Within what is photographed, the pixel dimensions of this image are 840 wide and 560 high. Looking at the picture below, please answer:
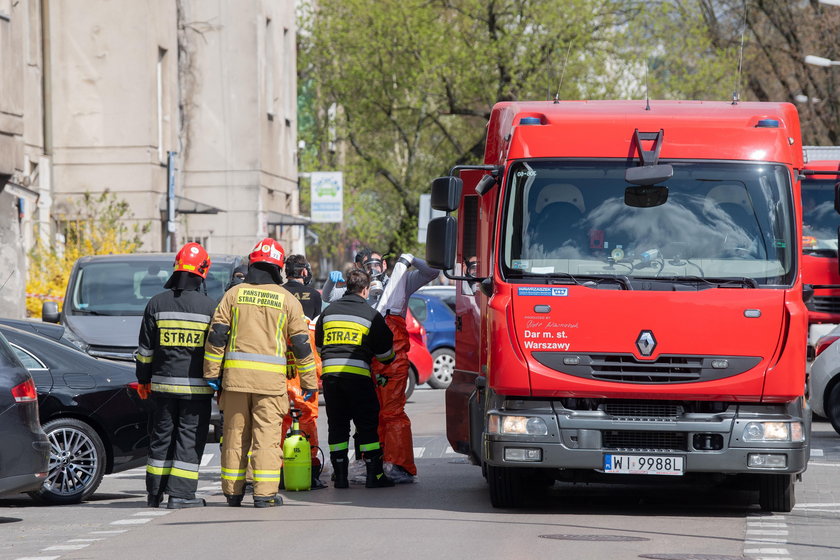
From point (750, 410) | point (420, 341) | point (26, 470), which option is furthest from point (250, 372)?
point (420, 341)

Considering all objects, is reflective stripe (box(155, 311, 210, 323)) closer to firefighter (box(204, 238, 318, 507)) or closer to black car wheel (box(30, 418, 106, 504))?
firefighter (box(204, 238, 318, 507))

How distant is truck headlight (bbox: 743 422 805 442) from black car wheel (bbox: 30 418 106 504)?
16.6ft

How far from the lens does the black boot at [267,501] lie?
38.4 ft

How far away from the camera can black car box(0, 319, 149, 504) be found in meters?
12.5

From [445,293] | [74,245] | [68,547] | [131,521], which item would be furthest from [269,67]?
[68,547]

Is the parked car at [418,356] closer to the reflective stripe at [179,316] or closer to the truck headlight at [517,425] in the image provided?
the reflective stripe at [179,316]

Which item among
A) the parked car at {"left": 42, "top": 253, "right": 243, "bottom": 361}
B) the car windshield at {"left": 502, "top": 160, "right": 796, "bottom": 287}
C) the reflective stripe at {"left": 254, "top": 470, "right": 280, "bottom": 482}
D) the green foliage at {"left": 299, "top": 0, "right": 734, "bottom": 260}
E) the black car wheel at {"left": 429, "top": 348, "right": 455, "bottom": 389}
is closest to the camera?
the car windshield at {"left": 502, "top": 160, "right": 796, "bottom": 287}

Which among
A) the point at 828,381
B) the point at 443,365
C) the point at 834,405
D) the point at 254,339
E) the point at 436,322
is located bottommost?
the point at 443,365

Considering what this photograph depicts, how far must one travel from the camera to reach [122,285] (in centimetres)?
1905

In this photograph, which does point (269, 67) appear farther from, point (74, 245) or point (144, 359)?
point (144, 359)

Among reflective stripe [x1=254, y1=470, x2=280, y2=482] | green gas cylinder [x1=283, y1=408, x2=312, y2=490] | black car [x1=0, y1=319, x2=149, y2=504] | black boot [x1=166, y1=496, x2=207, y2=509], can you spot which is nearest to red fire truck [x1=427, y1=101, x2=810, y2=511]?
reflective stripe [x1=254, y1=470, x2=280, y2=482]

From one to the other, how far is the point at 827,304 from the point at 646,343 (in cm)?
1091

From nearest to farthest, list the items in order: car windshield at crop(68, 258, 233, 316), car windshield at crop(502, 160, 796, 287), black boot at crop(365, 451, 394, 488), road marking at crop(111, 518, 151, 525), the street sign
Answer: car windshield at crop(502, 160, 796, 287)
road marking at crop(111, 518, 151, 525)
black boot at crop(365, 451, 394, 488)
car windshield at crop(68, 258, 233, 316)
the street sign

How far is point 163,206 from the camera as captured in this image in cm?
3594
